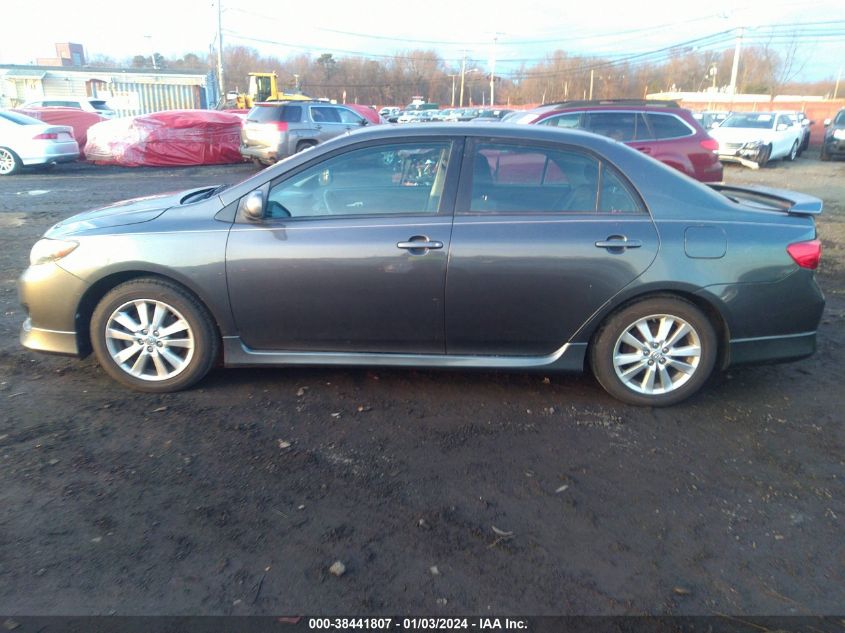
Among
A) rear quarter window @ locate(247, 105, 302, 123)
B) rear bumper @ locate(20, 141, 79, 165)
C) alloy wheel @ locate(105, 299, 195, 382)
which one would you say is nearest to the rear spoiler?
alloy wheel @ locate(105, 299, 195, 382)

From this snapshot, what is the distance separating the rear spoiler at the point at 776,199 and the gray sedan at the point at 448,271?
4 centimetres

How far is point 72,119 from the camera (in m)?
20.4

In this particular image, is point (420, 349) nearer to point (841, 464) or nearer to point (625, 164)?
point (625, 164)

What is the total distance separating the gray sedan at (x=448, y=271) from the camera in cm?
394

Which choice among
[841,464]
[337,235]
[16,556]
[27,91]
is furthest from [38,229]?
[27,91]

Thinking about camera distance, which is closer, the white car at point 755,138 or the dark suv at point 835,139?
the white car at point 755,138

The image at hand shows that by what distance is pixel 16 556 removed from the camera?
271 cm

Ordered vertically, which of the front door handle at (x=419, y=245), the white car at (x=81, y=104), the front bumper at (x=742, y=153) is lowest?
the front bumper at (x=742, y=153)

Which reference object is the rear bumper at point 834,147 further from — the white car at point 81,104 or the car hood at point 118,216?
the white car at point 81,104

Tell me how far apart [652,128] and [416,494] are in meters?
8.27

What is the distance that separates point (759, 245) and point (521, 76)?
7523 cm

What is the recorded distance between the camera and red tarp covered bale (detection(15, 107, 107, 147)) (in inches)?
778

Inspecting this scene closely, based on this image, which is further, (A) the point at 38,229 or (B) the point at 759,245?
(A) the point at 38,229

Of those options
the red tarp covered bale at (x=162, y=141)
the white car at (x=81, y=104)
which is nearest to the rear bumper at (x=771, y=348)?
the red tarp covered bale at (x=162, y=141)
